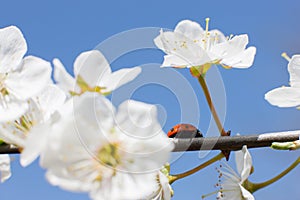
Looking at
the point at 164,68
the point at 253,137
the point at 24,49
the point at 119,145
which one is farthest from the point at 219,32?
the point at 119,145

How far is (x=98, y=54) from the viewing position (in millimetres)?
1422

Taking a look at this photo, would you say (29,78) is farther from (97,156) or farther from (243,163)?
(243,163)

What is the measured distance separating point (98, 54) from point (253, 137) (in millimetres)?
610

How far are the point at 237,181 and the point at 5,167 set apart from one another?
0.98 meters

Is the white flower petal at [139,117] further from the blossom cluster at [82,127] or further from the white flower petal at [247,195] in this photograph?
the white flower petal at [247,195]

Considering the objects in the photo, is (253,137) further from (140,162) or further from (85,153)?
(85,153)

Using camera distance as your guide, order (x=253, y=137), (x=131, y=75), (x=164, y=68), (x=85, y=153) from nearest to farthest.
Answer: (x=85, y=153), (x=131, y=75), (x=253, y=137), (x=164, y=68)

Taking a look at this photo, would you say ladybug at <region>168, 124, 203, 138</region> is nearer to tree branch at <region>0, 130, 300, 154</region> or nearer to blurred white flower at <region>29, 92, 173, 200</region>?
tree branch at <region>0, 130, 300, 154</region>

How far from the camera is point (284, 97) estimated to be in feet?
6.26

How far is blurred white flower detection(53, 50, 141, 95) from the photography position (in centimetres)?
135

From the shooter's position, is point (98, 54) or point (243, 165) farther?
point (243, 165)

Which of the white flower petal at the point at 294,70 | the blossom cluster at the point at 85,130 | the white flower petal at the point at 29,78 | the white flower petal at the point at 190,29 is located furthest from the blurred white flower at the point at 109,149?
the white flower petal at the point at 190,29

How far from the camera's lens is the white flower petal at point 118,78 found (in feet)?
4.57

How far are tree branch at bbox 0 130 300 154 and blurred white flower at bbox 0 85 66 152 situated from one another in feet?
1.33
